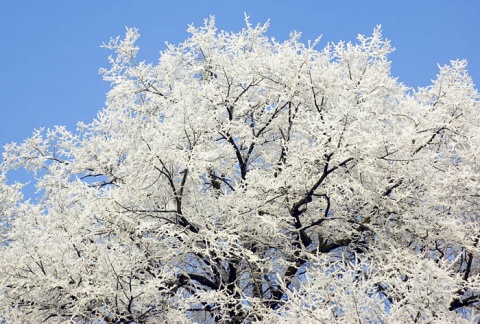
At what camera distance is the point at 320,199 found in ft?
31.1

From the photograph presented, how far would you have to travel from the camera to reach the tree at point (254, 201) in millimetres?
7629

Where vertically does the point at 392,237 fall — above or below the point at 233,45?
below

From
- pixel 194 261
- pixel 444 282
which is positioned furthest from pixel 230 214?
pixel 444 282

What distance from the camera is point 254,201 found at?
8375 mm

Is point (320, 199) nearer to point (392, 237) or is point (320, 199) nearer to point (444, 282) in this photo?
point (392, 237)

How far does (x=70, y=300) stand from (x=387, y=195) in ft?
16.7

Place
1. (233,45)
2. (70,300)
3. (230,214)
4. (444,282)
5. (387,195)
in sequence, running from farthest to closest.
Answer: (233,45) < (387,195) < (230,214) < (70,300) < (444,282)

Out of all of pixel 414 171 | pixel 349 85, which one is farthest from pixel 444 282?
pixel 349 85

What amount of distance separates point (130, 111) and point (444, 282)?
24.7 ft

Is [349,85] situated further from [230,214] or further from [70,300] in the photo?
[70,300]

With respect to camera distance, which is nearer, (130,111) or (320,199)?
(320,199)

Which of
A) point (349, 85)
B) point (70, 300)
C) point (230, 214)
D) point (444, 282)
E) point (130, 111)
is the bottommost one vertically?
point (444, 282)

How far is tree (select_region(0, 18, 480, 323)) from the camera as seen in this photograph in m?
7.63

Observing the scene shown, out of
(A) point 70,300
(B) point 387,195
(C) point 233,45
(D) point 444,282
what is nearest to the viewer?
(D) point 444,282
